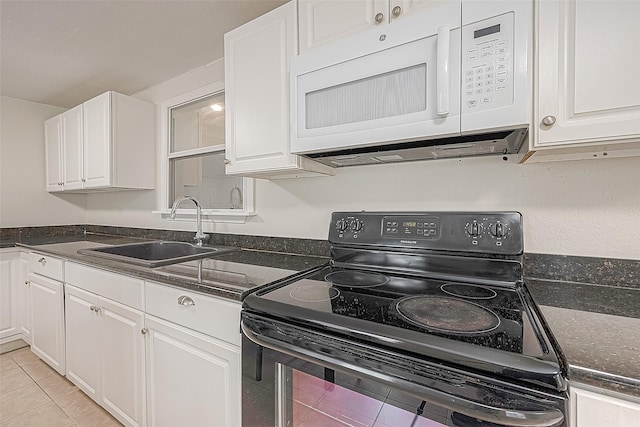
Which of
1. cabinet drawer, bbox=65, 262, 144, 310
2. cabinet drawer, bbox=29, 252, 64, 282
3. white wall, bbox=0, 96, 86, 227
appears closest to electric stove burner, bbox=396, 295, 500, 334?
cabinet drawer, bbox=65, 262, 144, 310

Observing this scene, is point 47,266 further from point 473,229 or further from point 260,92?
point 473,229

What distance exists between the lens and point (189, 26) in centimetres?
170

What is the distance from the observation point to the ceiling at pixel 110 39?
1535mm

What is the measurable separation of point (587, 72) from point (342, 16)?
2.81 ft

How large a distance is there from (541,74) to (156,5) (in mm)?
1762

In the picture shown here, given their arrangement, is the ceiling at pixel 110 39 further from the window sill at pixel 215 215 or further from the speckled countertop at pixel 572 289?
the speckled countertop at pixel 572 289

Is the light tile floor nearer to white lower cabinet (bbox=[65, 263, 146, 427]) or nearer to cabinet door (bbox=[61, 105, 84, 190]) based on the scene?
white lower cabinet (bbox=[65, 263, 146, 427])

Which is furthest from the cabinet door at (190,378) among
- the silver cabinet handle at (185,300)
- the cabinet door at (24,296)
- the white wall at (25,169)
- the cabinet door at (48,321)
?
the white wall at (25,169)

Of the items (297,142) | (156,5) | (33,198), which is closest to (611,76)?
(297,142)

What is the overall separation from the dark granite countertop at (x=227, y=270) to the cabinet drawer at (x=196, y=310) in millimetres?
40

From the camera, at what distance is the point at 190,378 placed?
47.5 inches

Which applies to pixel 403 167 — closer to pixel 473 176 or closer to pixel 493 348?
pixel 473 176

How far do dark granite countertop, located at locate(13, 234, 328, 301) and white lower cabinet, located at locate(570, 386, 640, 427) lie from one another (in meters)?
0.90

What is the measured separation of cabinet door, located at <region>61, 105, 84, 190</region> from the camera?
257 centimetres
